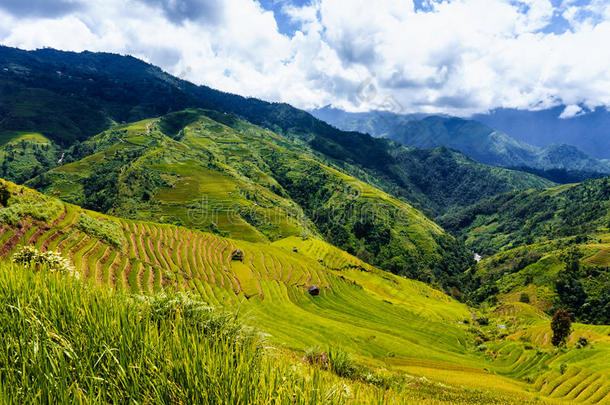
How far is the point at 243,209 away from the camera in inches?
7505

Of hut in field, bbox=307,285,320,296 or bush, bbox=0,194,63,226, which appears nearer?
bush, bbox=0,194,63,226

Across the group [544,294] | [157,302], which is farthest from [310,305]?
[544,294]

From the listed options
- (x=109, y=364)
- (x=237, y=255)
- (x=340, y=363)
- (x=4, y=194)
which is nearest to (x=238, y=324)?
(x=109, y=364)

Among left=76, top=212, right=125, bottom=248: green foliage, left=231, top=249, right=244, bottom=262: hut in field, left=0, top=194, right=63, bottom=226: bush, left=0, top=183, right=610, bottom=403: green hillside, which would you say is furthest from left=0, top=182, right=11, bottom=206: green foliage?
left=231, top=249, right=244, bottom=262: hut in field

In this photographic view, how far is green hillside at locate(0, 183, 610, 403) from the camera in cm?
420

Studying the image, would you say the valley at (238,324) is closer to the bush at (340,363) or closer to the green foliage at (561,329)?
the bush at (340,363)

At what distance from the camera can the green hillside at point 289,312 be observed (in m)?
4.20

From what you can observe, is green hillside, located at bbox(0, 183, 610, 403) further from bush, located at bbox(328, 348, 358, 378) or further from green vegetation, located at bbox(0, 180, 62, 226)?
bush, located at bbox(328, 348, 358, 378)

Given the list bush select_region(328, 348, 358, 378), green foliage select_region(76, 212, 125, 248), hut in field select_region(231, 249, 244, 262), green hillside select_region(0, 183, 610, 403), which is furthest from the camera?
hut in field select_region(231, 249, 244, 262)

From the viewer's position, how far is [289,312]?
5634cm

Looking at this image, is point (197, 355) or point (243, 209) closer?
point (197, 355)

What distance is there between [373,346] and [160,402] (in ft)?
182

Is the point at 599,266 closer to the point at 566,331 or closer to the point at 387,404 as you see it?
the point at 566,331

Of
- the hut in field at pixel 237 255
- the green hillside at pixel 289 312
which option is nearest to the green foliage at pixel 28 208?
the green hillside at pixel 289 312
